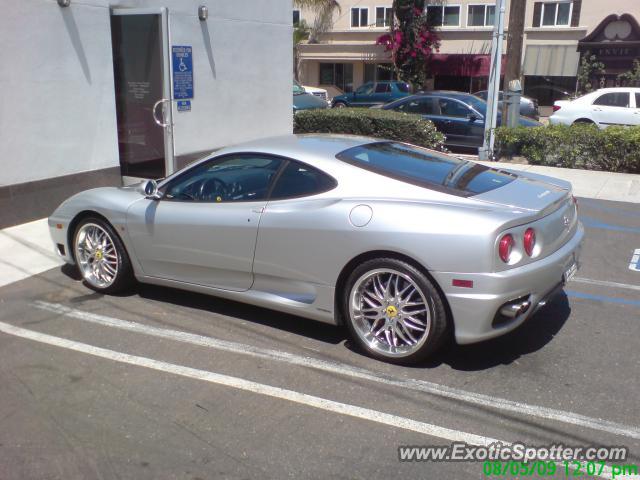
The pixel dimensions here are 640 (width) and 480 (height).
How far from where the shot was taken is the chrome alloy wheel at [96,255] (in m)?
5.62

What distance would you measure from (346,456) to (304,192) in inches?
76.4

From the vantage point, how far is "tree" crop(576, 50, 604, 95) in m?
29.4

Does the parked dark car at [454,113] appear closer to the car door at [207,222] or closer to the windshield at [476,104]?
the windshield at [476,104]

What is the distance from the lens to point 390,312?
4281 millimetres

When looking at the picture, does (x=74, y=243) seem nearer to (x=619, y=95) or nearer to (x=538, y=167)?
(x=538, y=167)

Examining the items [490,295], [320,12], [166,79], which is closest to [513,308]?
[490,295]

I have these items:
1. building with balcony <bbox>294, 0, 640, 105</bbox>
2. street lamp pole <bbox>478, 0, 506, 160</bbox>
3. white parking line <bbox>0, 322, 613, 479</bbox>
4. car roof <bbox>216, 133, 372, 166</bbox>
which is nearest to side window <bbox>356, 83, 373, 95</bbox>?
building with balcony <bbox>294, 0, 640, 105</bbox>

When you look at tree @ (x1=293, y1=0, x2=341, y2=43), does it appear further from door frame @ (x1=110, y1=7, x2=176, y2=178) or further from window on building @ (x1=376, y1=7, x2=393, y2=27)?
door frame @ (x1=110, y1=7, x2=176, y2=178)

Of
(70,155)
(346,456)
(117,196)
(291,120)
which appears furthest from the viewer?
(291,120)

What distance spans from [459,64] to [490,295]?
3124cm

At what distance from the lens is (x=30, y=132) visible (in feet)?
26.1

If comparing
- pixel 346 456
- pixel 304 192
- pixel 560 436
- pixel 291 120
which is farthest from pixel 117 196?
A: pixel 291 120

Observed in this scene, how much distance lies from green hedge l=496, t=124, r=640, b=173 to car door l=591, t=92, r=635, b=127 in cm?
428

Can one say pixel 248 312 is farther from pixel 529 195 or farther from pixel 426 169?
pixel 529 195
